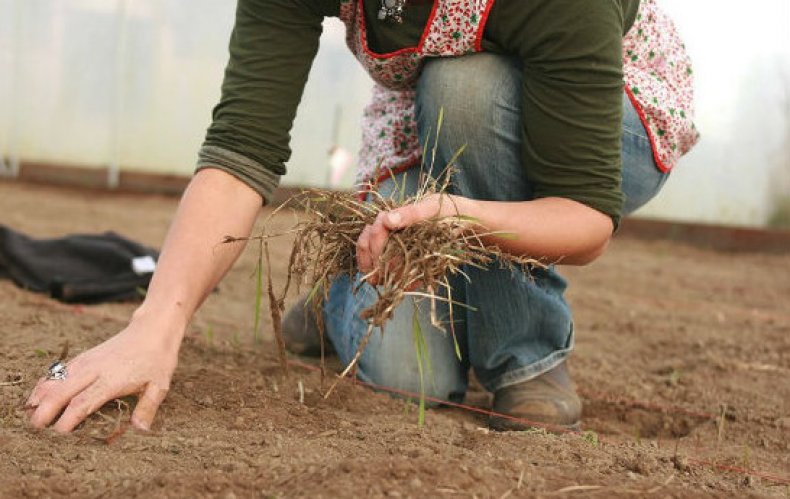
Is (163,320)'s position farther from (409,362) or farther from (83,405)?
(409,362)

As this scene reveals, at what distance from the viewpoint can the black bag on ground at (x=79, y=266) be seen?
2648 mm

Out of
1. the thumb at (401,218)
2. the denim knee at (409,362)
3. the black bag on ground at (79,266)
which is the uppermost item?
the thumb at (401,218)

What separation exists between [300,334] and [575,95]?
1.01m

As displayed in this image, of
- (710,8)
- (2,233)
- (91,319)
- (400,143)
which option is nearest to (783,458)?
(400,143)

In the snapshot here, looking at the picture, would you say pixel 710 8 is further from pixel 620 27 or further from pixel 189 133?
pixel 620 27

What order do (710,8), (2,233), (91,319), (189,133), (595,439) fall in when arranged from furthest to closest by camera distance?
(189,133) < (710,8) < (2,233) < (91,319) < (595,439)

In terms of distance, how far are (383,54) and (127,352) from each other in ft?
2.36

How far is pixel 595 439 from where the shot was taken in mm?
1538

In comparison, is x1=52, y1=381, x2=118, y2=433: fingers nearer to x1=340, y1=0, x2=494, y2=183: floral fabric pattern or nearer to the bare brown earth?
the bare brown earth

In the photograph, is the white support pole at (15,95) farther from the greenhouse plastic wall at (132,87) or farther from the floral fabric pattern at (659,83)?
the floral fabric pattern at (659,83)

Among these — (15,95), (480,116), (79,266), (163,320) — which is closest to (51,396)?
(163,320)

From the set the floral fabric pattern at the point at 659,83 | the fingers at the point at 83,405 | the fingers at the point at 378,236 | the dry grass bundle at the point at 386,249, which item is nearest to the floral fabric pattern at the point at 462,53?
the floral fabric pattern at the point at 659,83

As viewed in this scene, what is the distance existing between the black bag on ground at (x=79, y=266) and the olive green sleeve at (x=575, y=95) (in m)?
1.39

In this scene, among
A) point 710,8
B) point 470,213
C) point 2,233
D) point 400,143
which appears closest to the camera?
point 470,213
